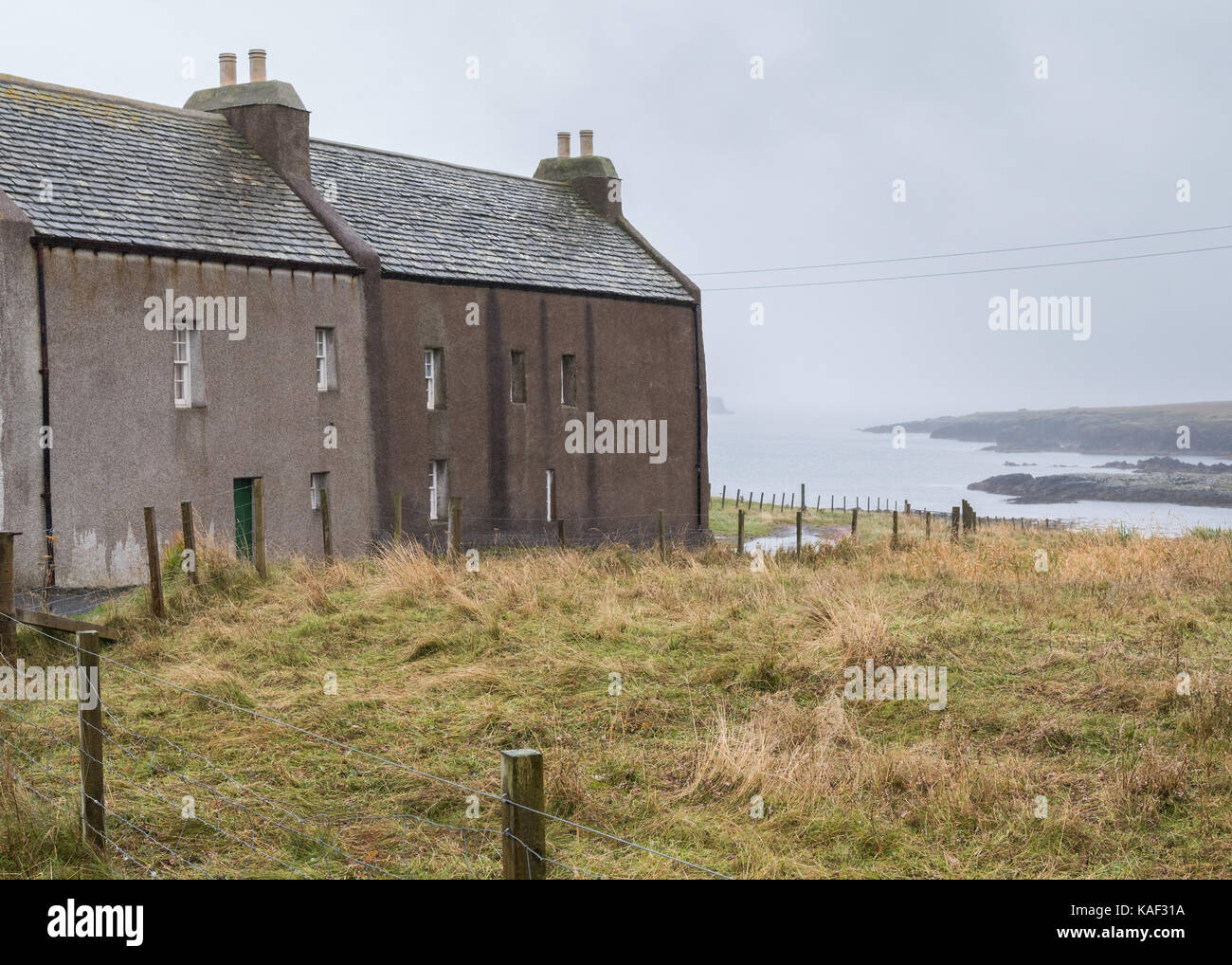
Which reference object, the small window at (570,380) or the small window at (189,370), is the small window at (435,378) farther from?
the small window at (189,370)

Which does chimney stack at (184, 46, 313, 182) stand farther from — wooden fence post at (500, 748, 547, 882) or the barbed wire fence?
wooden fence post at (500, 748, 547, 882)

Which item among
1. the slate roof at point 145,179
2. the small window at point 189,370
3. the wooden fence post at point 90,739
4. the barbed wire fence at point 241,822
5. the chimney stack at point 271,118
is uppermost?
the chimney stack at point 271,118

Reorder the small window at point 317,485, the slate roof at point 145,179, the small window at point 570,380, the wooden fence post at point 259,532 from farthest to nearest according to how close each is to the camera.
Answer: the small window at point 570,380 → the small window at point 317,485 → the slate roof at point 145,179 → the wooden fence post at point 259,532

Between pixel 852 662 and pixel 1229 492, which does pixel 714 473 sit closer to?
pixel 1229 492

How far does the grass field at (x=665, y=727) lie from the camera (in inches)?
284

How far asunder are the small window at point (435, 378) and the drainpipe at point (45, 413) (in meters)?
8.75

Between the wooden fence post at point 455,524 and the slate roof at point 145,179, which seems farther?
the slate roof at point 145,179

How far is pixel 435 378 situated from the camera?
26422mm

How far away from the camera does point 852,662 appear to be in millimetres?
11344

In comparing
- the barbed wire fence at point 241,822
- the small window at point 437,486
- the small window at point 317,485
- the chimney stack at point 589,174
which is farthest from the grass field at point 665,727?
the chimney stack at point 589,174

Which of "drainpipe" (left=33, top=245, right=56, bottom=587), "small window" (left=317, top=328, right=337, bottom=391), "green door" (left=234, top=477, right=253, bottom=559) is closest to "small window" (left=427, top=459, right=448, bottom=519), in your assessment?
"small window" (left=317, top=328, right=337, bottom=391)

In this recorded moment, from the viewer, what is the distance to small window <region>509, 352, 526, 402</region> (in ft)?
91.8

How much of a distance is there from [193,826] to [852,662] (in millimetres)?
6095
